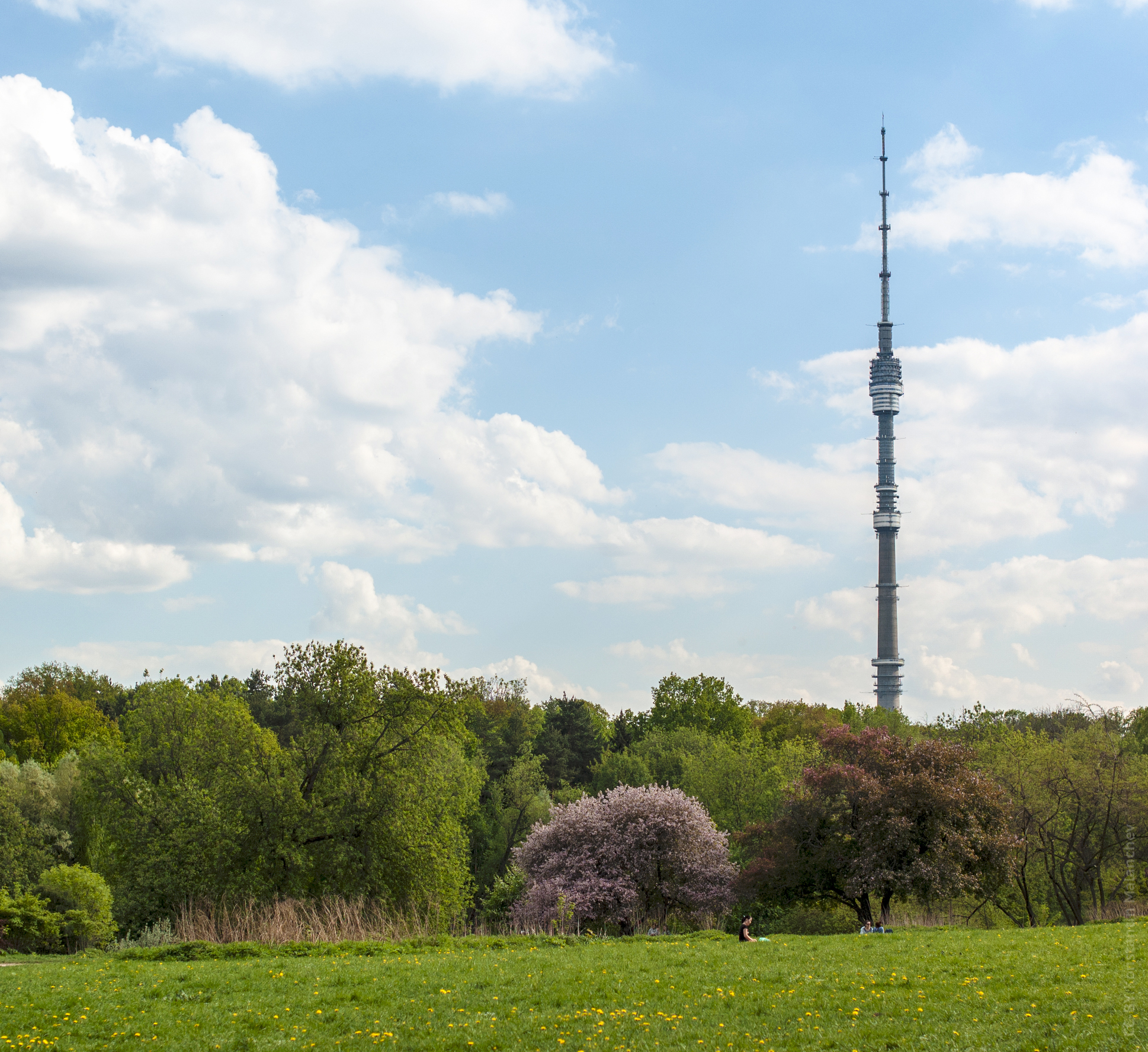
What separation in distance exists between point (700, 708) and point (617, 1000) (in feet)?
207

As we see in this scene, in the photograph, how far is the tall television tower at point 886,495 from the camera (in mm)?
131500

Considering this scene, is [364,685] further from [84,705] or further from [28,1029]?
[84,705]

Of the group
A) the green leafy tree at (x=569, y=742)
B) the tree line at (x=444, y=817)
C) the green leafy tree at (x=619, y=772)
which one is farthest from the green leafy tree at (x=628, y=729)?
the tree line at (x=444, y=817)

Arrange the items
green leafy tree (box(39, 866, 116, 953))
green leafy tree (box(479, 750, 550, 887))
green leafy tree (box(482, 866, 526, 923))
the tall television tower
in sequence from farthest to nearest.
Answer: the tall television tower
green leafy tree (box(479, 750, 550, 887))
green leafy tree (box(482, 866, 526, 923))
green leafy tree (box(39, 866, 116, 953))

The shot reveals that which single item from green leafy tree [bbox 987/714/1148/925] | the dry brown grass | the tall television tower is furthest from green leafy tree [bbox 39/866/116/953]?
the tall television tower

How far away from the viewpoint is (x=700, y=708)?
7575 cm

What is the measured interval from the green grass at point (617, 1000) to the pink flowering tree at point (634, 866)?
47.5 ft

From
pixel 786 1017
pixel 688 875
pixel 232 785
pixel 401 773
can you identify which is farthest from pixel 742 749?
pixel 786 1017

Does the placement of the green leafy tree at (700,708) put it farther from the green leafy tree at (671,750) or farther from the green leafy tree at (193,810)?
the green leafy tree at (193,810)

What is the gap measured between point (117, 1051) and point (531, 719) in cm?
6581

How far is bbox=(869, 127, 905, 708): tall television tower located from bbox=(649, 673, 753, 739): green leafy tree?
58.5 metres

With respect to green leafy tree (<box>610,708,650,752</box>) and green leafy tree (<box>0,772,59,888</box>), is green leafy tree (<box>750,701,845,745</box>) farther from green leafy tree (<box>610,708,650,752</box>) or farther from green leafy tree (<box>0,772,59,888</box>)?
green leafy tree (<box>0,772,59,888</box>)

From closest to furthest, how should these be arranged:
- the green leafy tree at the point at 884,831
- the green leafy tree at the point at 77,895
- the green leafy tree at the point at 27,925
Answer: the green leafy tree at the point at 884,831 < the green leafy tree at the point at 27,925 < the green leafy tree at the point at 77,895

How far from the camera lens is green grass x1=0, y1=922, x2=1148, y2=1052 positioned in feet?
37.4
